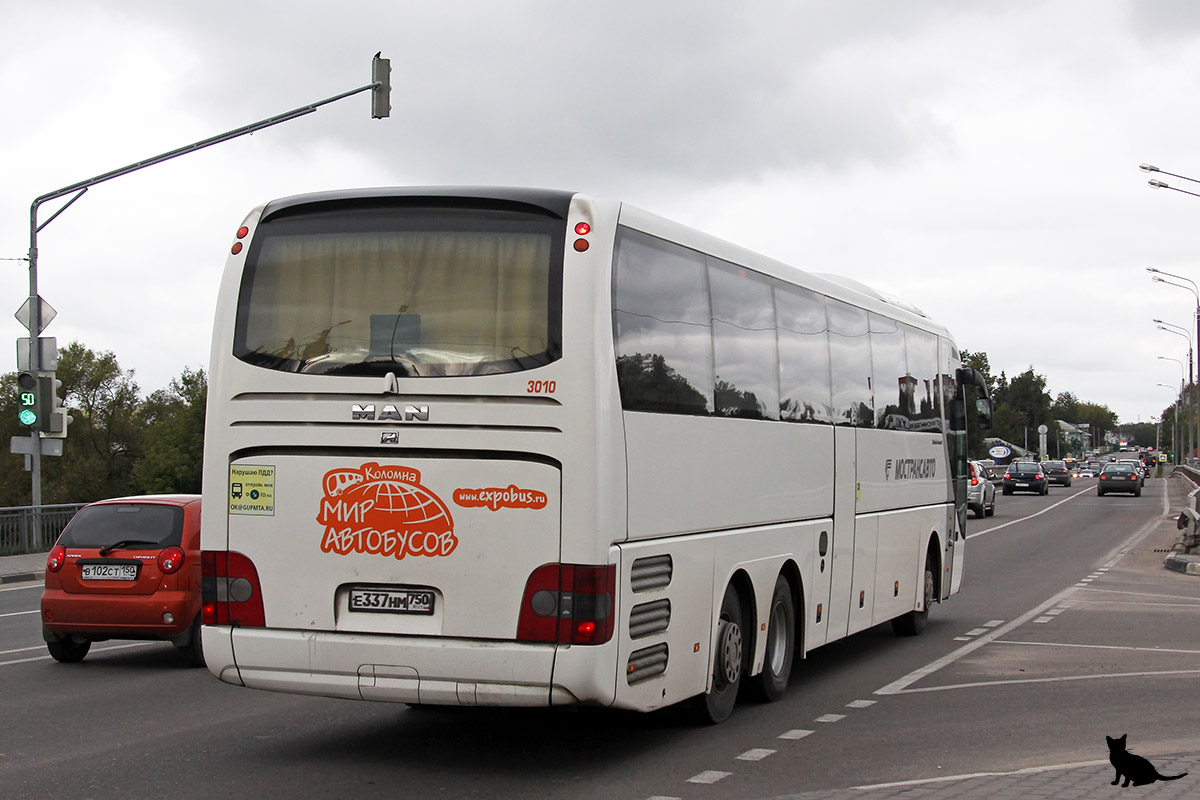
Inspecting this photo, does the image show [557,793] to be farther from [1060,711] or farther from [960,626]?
[960,626]

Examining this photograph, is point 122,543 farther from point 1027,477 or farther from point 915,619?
point 1027,477

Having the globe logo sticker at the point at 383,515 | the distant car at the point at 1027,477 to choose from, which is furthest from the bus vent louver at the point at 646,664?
the distant car at the point at 1027,477

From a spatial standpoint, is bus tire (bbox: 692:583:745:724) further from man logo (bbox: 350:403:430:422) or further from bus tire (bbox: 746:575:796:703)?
man logo (bbox: 350:403:430:422)

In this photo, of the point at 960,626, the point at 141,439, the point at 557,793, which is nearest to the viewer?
the point at 557,793

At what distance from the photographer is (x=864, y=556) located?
42.2ft

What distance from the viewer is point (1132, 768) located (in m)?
7.48

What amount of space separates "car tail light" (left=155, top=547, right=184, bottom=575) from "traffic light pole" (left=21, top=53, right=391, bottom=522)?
9024 mm

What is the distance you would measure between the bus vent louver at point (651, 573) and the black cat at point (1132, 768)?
2.59 m

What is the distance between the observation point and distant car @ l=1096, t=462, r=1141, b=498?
65.2 metres

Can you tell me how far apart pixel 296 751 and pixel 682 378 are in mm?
3255

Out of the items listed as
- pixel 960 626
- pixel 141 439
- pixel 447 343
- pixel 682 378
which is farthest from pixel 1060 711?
pixel 141 439

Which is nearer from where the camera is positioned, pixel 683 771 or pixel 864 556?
pixel 683 771

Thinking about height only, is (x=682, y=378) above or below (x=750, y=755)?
above

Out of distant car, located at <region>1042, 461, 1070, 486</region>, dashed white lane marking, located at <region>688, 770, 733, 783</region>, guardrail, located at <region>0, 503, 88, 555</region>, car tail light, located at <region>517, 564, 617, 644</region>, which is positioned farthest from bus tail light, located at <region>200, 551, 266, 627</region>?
distant car, located at <region>1042, 461, 1070, 486</region>
